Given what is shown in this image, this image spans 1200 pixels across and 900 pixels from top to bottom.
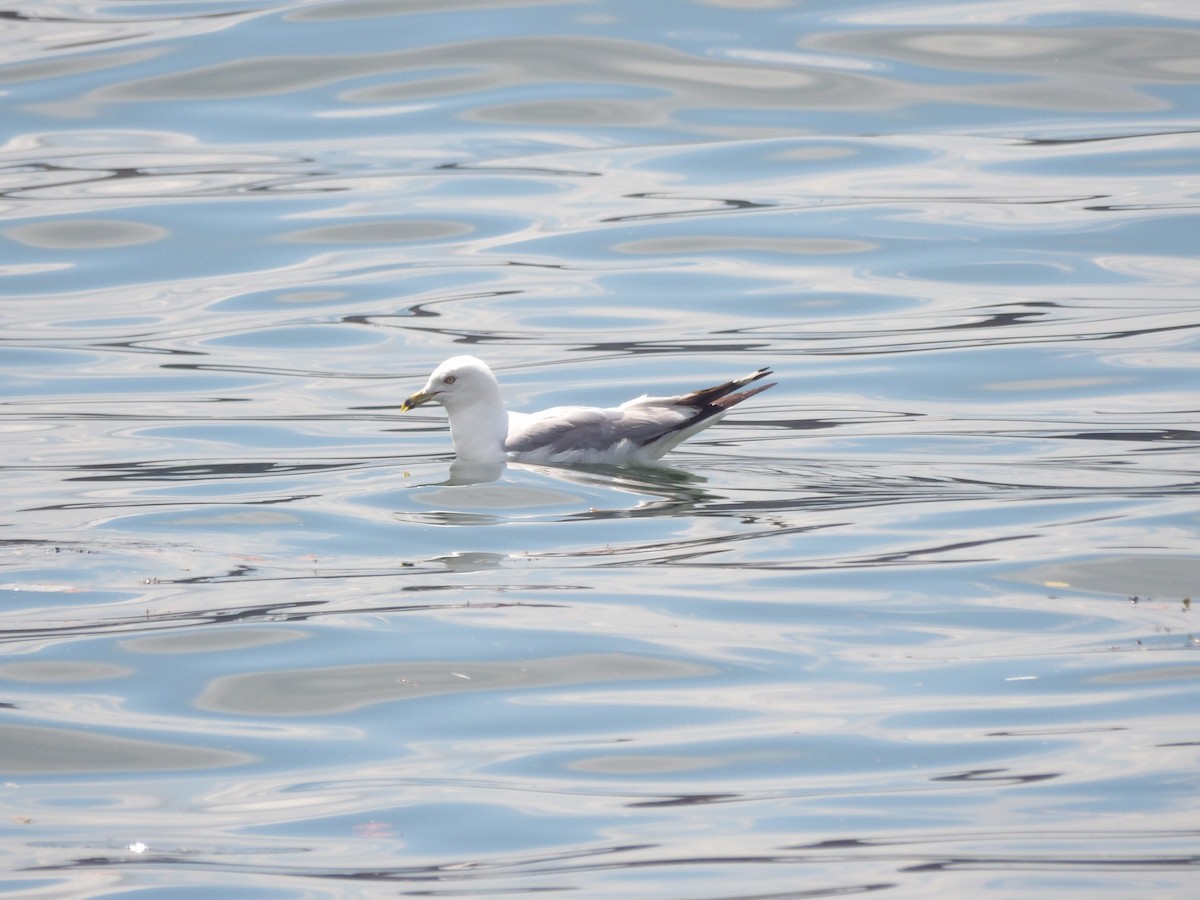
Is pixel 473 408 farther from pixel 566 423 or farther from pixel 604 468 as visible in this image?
pixel 604 468

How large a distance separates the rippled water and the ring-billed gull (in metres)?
0.22

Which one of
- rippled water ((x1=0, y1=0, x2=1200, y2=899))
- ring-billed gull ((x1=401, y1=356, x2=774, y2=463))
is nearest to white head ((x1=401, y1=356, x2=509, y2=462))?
ring-billed gull ((x1=401, y1=356, x2=774, y2=463))

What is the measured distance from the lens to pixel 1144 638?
6.89 metres

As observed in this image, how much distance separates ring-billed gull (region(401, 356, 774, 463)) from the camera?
10359 millimetres

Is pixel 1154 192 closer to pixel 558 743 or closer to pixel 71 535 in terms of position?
pixel 71 535

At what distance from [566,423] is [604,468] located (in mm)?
329

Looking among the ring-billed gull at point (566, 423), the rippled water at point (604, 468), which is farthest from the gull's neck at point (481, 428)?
the rippled water at point (604, 468)

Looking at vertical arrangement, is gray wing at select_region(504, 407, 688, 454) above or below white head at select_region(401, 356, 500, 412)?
below

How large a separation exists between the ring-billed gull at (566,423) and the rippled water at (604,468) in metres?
0.22

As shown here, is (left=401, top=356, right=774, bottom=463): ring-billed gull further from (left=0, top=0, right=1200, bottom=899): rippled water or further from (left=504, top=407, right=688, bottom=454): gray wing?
(left=0, top=0, right=1200, bottom=899): rippled water

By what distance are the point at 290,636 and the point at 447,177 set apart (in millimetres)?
13160

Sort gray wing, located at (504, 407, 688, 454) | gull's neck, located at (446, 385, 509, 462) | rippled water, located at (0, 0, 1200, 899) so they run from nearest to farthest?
rippled water, located at (0, 0, 1200, 899), gray wing, located at (504, 407, 688, 454), gull's neck, located at (446, 385, 509, 462)

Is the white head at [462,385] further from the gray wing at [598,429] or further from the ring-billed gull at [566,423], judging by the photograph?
the gray wing at [598,429]

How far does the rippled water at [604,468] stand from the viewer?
5.58 meters
